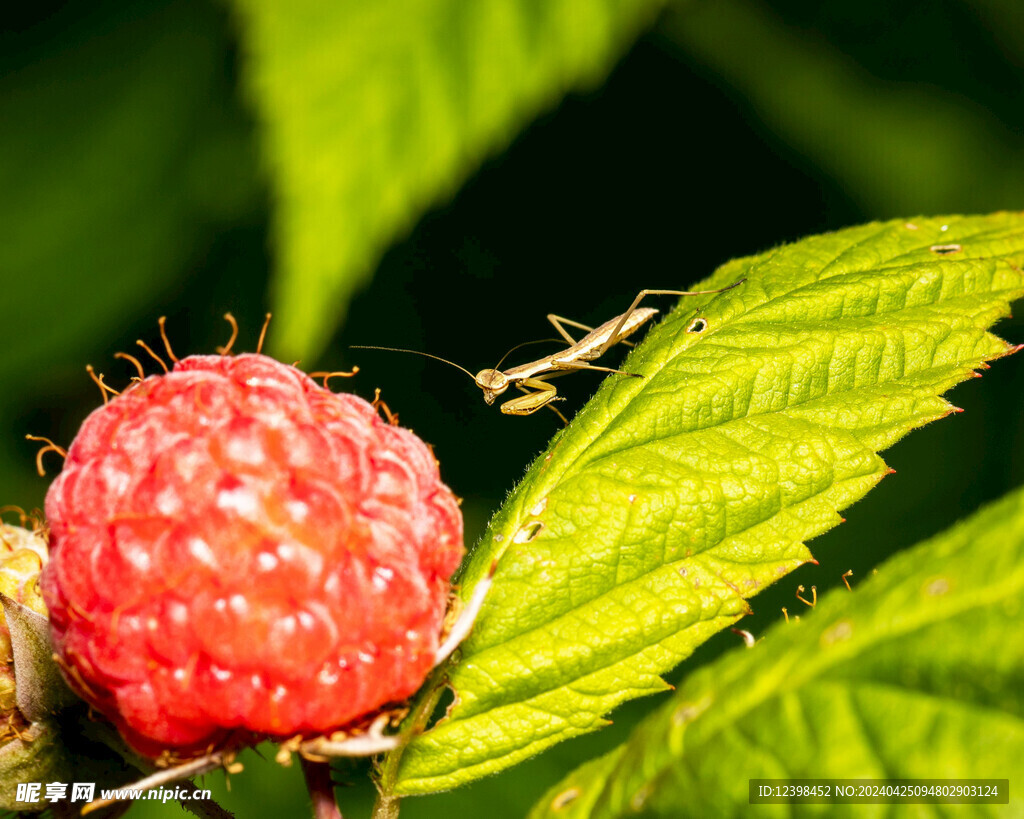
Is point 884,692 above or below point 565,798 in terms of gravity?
above

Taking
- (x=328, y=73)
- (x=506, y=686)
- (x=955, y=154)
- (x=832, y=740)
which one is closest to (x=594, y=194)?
(x=955, y=154)

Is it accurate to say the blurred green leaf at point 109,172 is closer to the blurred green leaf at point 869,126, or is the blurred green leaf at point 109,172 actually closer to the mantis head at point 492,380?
the mantis head at point 492,380

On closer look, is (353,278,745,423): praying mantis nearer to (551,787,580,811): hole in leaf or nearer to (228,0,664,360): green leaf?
(228,0,664,360): green leaf

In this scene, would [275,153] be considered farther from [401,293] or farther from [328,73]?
[401,293]

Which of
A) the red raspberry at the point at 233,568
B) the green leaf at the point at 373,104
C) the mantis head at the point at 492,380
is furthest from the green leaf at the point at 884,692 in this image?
the mantis head at the point at 492,380

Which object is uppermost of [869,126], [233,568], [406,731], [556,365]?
[869,126]

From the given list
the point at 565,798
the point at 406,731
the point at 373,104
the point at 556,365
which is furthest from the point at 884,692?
the point at 556,365

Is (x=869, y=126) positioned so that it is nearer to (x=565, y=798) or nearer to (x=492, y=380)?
(x=492, y=380)
